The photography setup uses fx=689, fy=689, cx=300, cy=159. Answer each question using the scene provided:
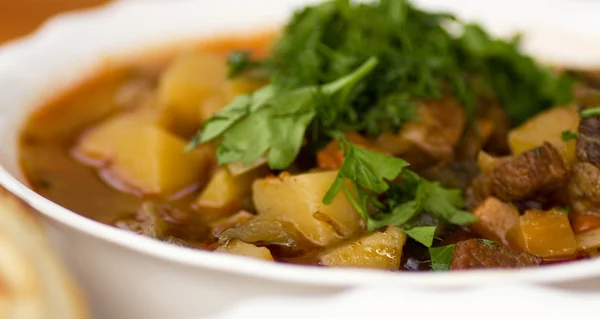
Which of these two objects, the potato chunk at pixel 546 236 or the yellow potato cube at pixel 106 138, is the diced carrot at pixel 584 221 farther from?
the yellow potato cube at pixel 106 138

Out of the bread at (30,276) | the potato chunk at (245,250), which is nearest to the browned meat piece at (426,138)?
the potato chunk at (245,250)

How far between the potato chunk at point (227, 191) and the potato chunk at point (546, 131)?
2.81 feet

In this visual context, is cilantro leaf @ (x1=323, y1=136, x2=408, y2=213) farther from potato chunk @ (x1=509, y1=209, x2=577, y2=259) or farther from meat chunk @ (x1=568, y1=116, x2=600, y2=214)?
meat chunk @ (x1=568, y1=116, x2=600, y2=214)

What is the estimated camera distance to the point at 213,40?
3.66 m

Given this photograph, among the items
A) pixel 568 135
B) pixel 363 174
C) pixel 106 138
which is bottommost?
pixel 106 138

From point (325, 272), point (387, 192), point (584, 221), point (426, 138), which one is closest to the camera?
point (325, 272)

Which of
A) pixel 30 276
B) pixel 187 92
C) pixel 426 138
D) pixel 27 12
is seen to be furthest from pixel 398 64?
pixel 27 12

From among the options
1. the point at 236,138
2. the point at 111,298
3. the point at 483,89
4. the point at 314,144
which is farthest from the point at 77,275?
the point at 483,89

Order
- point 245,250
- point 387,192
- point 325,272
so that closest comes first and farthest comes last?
point 325,272 → point 245,250 → point 387,192

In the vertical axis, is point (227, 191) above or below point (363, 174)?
below

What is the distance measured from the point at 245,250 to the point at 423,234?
505 mm

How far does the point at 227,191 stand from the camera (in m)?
2.28

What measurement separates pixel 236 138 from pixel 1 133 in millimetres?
921

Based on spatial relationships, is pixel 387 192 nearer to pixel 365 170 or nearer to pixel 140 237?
pixel 365 170
